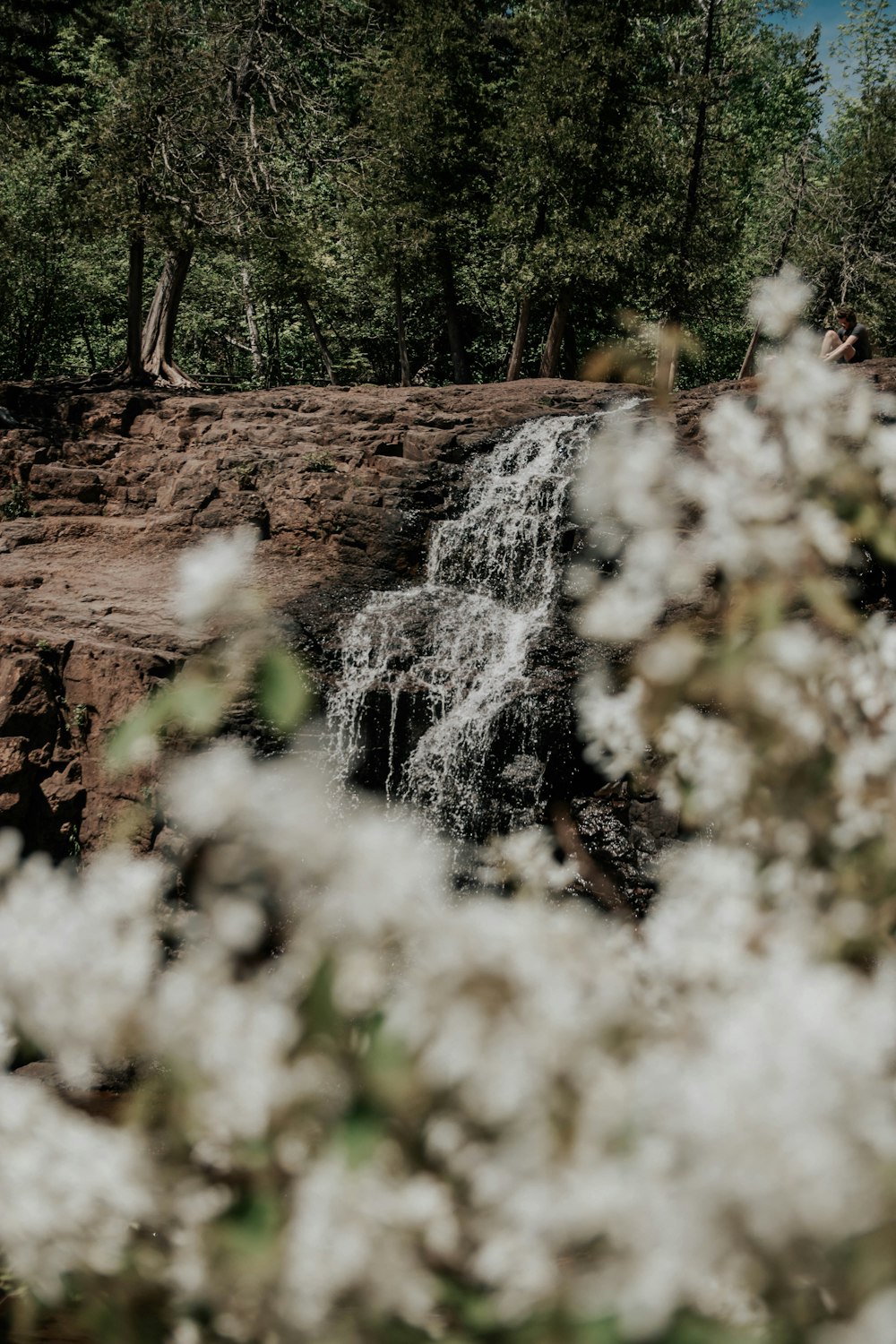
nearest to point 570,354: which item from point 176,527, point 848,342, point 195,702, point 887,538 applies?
point 848,342

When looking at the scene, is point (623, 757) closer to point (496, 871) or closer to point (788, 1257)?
point (496, 871)

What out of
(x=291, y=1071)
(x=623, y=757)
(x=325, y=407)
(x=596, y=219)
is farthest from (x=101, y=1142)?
(x=596, y=219)

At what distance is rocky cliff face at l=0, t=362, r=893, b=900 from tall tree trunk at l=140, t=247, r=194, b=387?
2.99m

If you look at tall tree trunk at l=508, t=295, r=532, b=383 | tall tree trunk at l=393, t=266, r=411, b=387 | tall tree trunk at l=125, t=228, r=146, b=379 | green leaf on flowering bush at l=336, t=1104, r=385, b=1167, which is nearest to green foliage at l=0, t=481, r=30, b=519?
tall tree trunk at l=125, t=228, r=146, b=379

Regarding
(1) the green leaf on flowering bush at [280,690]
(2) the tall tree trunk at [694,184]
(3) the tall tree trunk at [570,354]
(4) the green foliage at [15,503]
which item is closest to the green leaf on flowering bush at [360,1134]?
(1) the green leaf on flowering bush at [280,690]

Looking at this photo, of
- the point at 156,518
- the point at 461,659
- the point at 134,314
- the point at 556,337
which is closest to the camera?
the point at 461,659

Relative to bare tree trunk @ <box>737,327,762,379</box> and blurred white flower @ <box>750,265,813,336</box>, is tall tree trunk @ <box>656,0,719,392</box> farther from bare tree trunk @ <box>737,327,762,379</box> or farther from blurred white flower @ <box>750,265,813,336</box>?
Result: blurred white flower @ <box>750,265,813,336</box>

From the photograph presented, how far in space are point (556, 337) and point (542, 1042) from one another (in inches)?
735

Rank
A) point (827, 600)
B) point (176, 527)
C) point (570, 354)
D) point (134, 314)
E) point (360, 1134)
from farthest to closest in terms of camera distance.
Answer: point (570, 354) → point (134, 314) → point (176, 527) → point (827, 600) → point (360, 1134)

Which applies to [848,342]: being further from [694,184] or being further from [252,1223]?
[252,1223]

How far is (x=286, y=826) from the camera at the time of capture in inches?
38.4

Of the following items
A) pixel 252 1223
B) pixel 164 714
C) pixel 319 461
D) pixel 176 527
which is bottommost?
pixel 252 1223

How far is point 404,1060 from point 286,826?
10.2 inches

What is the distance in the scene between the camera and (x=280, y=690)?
39.1 inches
